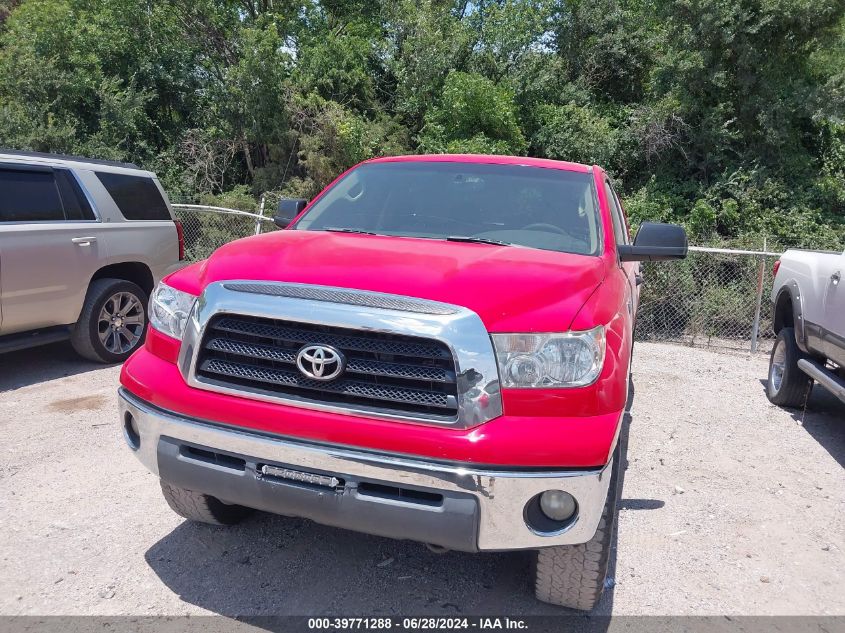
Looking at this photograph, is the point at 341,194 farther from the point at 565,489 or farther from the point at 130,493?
the point at 565,489

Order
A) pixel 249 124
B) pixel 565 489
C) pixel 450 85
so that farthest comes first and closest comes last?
pixel 249 124, pixel 450 85, pixel 565 489

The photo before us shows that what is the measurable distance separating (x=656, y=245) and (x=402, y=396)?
2.03m

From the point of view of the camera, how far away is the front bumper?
234 cm

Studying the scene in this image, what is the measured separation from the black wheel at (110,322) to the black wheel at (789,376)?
20.6 ft

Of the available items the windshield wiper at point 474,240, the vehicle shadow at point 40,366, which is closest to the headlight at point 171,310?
the windshield wiper at point 474,240

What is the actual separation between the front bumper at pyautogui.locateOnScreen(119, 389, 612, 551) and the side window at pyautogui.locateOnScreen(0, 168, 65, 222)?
415 cm

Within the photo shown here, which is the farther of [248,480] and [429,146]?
[429,146]

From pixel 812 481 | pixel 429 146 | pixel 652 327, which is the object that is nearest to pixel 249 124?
pixel 429 146

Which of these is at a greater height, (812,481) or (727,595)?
(727,595)

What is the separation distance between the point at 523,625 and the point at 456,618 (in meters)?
0.29

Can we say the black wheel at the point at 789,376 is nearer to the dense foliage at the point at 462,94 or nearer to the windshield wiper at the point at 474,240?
the windshield wiper at the point at 474,240

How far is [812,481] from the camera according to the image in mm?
4664

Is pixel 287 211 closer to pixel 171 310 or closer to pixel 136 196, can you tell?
pixel 171 310

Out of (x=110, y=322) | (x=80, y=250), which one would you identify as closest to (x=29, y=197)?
(x=80, y=250)
